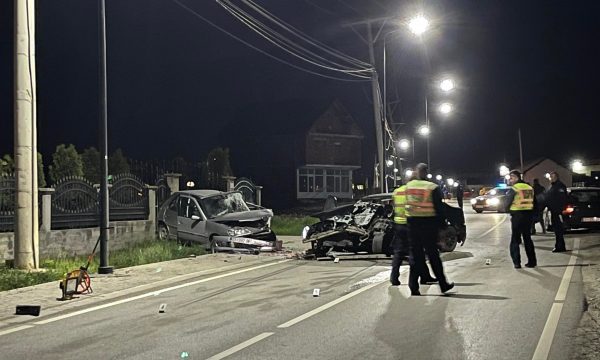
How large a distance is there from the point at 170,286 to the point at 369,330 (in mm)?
5404

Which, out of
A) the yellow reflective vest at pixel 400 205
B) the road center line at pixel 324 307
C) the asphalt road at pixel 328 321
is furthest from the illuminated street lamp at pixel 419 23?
the road center line at pixel 324 307

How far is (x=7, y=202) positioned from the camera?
1411 cm

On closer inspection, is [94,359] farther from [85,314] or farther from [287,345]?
[85,314]

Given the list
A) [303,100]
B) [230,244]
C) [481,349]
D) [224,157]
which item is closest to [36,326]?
[481,349]

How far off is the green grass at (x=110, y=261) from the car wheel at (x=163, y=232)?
56cm

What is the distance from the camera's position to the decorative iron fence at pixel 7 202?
14.0m

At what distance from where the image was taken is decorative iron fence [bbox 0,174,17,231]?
14.0 m

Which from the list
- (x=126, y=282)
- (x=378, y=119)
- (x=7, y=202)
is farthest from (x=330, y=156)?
(x=126, y=282)

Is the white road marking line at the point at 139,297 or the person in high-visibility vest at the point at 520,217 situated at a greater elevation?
the person in high-visibility vest at the point at 520,217

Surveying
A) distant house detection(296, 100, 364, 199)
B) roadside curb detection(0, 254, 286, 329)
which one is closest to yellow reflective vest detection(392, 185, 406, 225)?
roadside curb detection(0, 254, 286, 329)

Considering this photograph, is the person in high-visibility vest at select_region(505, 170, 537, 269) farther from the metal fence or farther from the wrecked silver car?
the metal fence

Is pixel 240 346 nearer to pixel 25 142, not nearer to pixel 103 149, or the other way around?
pixel 103 149

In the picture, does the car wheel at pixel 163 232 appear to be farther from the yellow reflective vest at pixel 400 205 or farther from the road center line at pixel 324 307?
the yellow reflective vest at pixel 400 205

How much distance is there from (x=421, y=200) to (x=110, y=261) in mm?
8284
